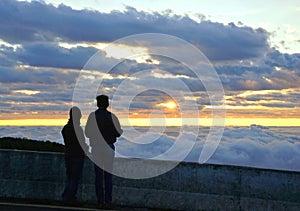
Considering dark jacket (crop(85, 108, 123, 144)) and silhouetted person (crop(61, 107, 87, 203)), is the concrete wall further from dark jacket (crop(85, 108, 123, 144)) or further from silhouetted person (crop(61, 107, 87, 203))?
dark jacket (crop(85, 108, 123, 144))

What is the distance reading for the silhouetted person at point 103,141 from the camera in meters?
11.3

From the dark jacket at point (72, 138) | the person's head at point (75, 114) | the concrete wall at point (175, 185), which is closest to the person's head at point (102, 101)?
the person's head at point (75, 114)

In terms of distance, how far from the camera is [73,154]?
11.4 m

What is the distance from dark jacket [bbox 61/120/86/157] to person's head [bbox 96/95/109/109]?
693 millimetres

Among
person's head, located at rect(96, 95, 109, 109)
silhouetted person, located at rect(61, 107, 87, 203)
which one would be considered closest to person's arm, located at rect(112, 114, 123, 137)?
person's head, located at rect(96, 95, 109, 109)

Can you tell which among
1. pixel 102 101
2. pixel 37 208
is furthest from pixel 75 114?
pixel 37 208

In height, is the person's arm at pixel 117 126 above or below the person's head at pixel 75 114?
below

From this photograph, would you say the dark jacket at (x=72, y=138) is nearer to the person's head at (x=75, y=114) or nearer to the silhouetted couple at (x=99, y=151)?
the silhouetted couple at (x=99, y=151)

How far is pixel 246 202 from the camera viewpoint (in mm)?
11102

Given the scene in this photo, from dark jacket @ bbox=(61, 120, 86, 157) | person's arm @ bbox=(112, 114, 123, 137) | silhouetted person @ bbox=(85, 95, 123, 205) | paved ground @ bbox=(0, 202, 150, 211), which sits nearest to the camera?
paved ground @ bbox=(0, 202, 150, 211)

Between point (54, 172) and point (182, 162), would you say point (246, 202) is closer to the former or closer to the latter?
point (182, 162)

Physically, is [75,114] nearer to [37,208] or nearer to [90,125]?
[90,125]

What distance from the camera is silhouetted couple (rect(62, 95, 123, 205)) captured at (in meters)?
11.3

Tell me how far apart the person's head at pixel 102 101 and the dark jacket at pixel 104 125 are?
84 mm
